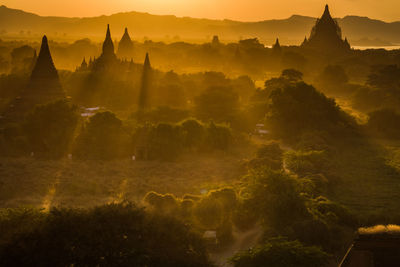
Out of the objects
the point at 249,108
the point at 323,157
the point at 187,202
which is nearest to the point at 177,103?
the point at 249,108

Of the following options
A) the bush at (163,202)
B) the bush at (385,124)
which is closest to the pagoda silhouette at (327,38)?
the bush at (385,124)

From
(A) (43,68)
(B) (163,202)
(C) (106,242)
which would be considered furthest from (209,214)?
(A) (43,68)

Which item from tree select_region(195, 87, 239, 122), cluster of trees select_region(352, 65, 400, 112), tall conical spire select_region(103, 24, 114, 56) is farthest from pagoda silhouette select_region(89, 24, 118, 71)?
cluster of trees select_region(352, 65, 400, 112)

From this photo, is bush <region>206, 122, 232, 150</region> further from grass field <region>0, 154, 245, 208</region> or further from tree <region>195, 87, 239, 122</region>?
tree <region>195, 87, 239, 122</region>

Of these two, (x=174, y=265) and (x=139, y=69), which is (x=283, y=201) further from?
(x=139, y=69)

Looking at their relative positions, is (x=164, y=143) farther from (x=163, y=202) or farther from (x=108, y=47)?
(x=108, y=47)

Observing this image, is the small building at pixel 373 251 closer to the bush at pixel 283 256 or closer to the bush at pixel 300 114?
the bush at pixel 283 256
